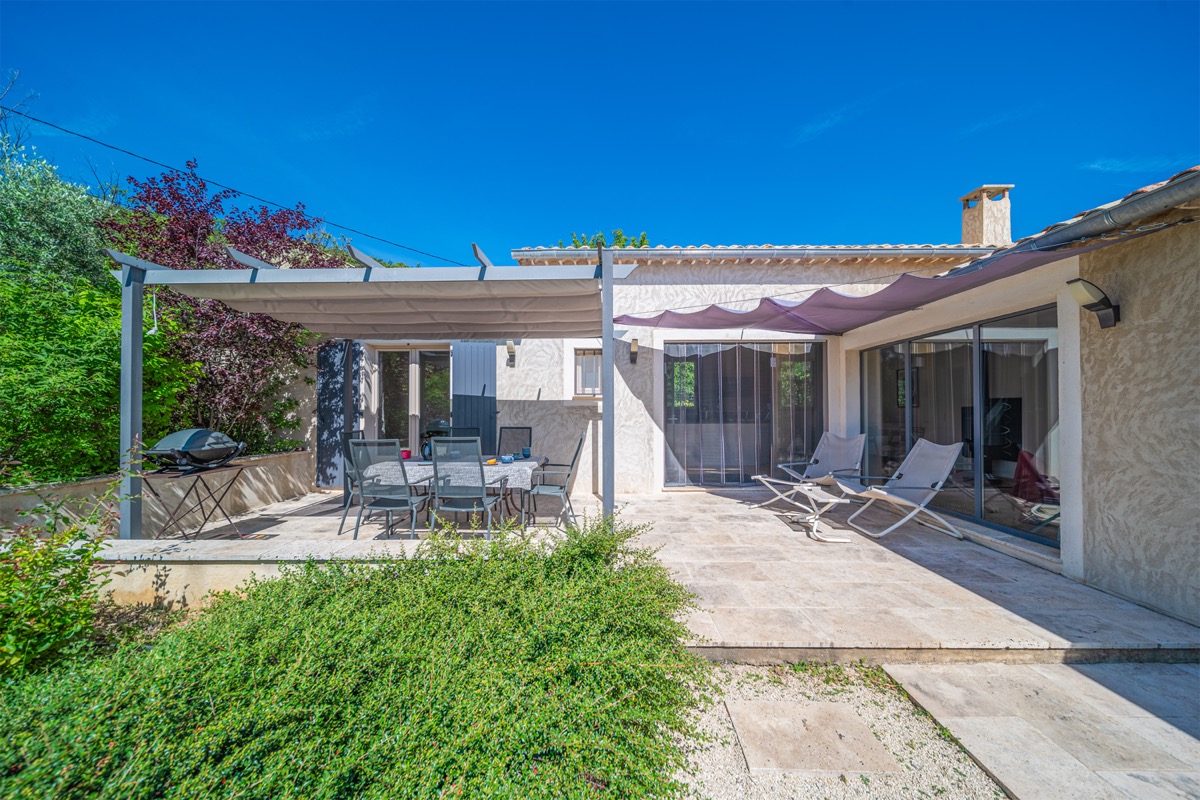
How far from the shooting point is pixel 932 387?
19.6 feet

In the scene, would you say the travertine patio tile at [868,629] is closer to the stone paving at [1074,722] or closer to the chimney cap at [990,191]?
the stone paving at [1074,722]

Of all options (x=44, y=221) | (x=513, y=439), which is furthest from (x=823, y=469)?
(x=44, y=221)

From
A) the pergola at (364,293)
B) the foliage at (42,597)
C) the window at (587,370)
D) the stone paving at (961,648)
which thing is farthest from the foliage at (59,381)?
the window at (587,370)

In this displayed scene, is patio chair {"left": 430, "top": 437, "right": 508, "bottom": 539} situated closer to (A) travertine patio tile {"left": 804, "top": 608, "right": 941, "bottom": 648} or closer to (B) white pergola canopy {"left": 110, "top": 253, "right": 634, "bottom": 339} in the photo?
(B) white pergola canopy {"left": 110, "top": 253, "right": 634, "bottom": 339}

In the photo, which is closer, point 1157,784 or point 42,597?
point 1157,784

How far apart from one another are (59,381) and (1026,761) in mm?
8243

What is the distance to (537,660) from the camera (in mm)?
2154

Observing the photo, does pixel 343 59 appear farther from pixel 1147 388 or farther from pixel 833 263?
pixel 1147 388

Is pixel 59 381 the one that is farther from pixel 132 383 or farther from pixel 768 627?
pixel 768 627

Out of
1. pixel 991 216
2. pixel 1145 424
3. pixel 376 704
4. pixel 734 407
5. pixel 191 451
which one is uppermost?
pixel 991 216

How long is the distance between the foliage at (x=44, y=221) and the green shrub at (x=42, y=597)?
24.6 feet

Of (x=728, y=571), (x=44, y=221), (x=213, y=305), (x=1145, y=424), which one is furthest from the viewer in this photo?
(x=44, y=221)

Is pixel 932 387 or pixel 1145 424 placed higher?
pixel 932 387

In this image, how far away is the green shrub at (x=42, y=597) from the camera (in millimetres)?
2385
